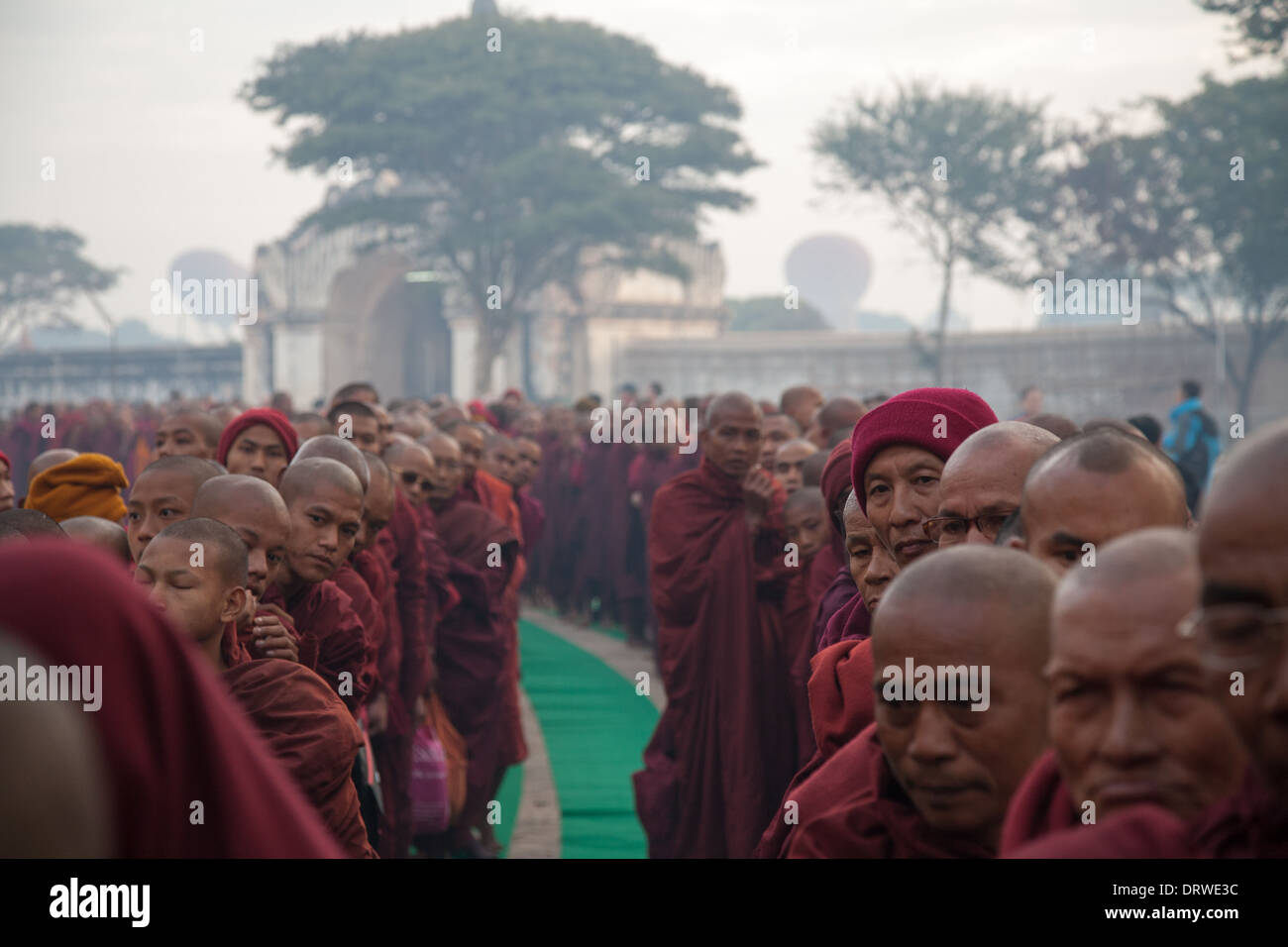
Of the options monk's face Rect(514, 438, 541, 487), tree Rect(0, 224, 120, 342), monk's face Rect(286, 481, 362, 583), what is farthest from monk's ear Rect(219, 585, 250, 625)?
tree Rect(0, 224, 120, 342)

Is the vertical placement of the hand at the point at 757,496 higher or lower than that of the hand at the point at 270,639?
higher

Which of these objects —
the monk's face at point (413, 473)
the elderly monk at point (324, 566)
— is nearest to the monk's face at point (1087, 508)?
the elderly monk at point (324, 566)

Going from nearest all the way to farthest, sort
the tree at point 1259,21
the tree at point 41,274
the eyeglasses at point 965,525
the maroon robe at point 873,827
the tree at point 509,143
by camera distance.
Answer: the maroon robe at point 873,827, the eyeglasses at point 965,525, the tree at point 1259,21, the tree at point 509,143, the tree at point 41,274

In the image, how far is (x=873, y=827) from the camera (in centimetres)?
230

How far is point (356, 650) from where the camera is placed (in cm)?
466

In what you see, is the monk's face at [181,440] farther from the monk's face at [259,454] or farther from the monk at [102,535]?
the monk at [102,535]

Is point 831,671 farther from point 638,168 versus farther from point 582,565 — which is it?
point 638,168

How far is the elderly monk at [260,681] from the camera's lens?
3.28 meters

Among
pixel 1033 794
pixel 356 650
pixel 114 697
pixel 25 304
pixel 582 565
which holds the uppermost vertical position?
pixel 25 304

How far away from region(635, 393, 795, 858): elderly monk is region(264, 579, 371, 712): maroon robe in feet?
5.92

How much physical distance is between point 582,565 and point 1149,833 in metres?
13.4

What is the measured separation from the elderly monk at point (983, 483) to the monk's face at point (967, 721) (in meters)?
0.94

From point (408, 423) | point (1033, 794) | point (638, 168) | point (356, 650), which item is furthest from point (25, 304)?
point (1033, 794)

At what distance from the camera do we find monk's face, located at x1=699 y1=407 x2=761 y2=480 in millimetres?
6598
